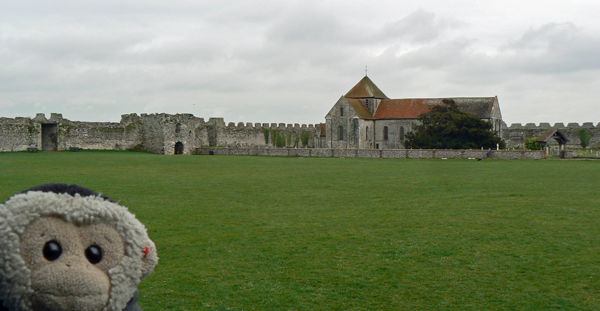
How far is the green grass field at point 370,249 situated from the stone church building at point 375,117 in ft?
156

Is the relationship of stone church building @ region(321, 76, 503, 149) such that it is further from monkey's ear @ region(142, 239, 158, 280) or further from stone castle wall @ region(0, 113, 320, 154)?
monkey's ear @ region(142, 239, 158, 280)

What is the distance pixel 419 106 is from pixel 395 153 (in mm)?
22709

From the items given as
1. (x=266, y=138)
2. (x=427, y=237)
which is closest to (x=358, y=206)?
(x=427, y=237)

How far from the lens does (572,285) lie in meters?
6.32

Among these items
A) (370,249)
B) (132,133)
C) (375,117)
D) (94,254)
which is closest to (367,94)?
(375,117)

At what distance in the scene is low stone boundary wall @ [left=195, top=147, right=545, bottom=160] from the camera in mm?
39438

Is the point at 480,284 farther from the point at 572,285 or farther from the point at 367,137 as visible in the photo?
the point at 367,137

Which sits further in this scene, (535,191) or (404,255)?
(535,191)

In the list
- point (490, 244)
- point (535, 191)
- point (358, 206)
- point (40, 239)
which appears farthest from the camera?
point (535, 191)

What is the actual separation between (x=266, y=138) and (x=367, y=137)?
40.6 ft

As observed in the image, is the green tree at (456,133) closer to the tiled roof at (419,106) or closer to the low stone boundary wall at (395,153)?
the low stone boundary wall at (395,153)

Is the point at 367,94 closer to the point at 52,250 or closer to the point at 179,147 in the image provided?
the point at 179,147

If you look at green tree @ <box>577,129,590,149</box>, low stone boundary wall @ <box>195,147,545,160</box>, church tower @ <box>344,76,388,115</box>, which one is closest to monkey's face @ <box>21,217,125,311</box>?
low stone boundary wall @ <box>195,147,545,160</box>

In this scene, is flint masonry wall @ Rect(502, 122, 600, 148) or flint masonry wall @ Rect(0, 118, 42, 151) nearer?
flint masonry wall @ Rect(0, 118, 42, 151)
